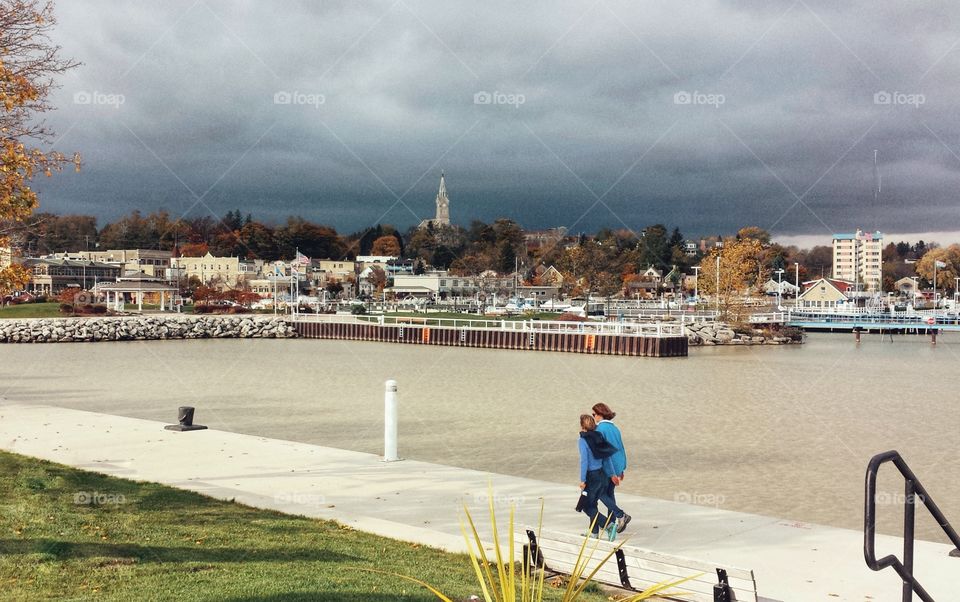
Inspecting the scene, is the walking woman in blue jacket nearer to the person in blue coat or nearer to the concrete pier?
the person in blue coat

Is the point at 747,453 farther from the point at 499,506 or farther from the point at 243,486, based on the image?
the point at 243,486

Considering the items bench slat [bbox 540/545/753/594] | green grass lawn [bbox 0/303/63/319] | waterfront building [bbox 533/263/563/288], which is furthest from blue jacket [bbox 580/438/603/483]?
waterfront building [bbox 533/263/563/288]

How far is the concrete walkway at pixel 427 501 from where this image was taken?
27.5 feet

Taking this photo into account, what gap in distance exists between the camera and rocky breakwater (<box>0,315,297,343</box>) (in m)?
65.2

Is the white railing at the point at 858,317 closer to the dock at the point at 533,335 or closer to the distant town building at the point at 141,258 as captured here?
the dock at the point at 533,335

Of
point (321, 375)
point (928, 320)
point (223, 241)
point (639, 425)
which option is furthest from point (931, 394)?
point (223, 241)

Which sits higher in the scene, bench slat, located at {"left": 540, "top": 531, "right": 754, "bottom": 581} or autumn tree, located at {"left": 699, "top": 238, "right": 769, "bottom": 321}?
autumn tree, located at {"left": 699, "top": 238, "right": 769, "bottom": 321}

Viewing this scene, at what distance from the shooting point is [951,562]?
8555 mm

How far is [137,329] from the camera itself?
6969 centimetres

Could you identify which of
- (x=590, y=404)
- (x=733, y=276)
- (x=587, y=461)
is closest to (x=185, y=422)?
(x=587, y=461)

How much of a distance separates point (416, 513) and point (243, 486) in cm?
276

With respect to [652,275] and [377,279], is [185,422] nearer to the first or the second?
[377,279]

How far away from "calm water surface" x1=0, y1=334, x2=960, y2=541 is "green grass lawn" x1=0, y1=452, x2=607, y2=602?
6.32 metres

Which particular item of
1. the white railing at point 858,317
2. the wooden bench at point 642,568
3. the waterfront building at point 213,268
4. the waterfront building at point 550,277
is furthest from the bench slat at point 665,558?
the waterfront building at point 550,277
